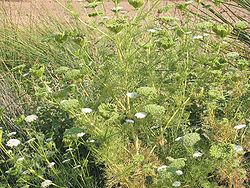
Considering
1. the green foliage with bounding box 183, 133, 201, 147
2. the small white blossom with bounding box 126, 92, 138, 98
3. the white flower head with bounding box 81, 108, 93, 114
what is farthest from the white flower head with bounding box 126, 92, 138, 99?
the green foliage with bounding box 183, 133, 201, 147

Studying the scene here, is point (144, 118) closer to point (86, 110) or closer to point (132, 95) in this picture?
point (132, 95)

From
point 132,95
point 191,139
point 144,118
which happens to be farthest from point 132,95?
point 191,139

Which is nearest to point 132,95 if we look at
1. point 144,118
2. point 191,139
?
Result: point 144,118

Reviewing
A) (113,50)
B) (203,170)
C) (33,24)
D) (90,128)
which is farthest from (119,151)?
(33,24)

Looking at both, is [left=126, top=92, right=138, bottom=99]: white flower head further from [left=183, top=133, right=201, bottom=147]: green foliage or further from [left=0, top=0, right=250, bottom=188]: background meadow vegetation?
[left=183, top=133, right=201, bottom=147]: green foliage

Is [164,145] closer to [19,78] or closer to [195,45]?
[195,45]

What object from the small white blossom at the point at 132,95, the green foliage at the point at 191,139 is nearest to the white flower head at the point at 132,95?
the small white blossom at the point at 132,95

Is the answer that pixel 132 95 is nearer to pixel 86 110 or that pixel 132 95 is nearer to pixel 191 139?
pixel 86 110

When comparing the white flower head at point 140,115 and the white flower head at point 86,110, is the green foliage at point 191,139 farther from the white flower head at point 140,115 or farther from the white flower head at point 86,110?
the white flower head at point 86,110

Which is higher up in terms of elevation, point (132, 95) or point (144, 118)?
point (132, 95)

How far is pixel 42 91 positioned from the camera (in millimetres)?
2396

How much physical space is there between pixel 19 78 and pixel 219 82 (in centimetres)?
134

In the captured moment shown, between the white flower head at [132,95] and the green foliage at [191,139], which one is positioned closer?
the green foliage at [191,139]

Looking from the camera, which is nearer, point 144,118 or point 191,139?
point 191,139
